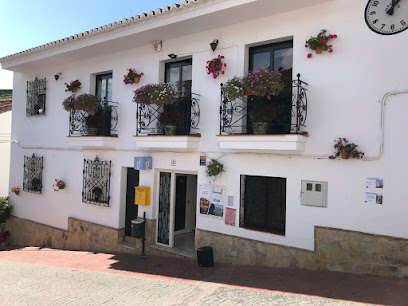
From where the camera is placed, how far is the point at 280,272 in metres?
6.43

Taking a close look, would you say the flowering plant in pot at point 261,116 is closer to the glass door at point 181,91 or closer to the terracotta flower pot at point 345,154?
the terracotta flower pot at point 345,154

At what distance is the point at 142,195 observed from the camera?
8.77 m

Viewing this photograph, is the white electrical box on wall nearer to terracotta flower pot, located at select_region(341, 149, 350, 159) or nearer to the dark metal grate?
terracotta flower pot, located at select_region(341, 149, 350, 159)

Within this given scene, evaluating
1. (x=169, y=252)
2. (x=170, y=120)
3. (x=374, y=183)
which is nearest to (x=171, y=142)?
(x=170, y=120)

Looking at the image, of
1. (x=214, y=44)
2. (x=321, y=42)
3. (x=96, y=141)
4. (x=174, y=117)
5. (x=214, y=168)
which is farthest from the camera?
(x=96, y=141)

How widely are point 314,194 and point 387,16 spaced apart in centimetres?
343

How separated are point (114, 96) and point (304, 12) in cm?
569

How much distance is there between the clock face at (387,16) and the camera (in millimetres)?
5750

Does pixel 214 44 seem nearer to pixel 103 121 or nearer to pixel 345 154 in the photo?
pixel 345 154

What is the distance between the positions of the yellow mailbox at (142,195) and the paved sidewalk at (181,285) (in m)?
1.53

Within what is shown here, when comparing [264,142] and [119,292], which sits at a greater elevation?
[264,142]

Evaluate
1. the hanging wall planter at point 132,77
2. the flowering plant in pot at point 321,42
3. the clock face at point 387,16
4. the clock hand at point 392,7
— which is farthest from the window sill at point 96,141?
the clock hand at point 392,7

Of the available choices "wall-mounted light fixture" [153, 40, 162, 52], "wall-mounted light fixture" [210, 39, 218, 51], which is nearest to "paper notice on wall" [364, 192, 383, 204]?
"wall-mounted light fixture" [210, 39, 218, 51]

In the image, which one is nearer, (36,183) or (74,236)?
(74,236)
